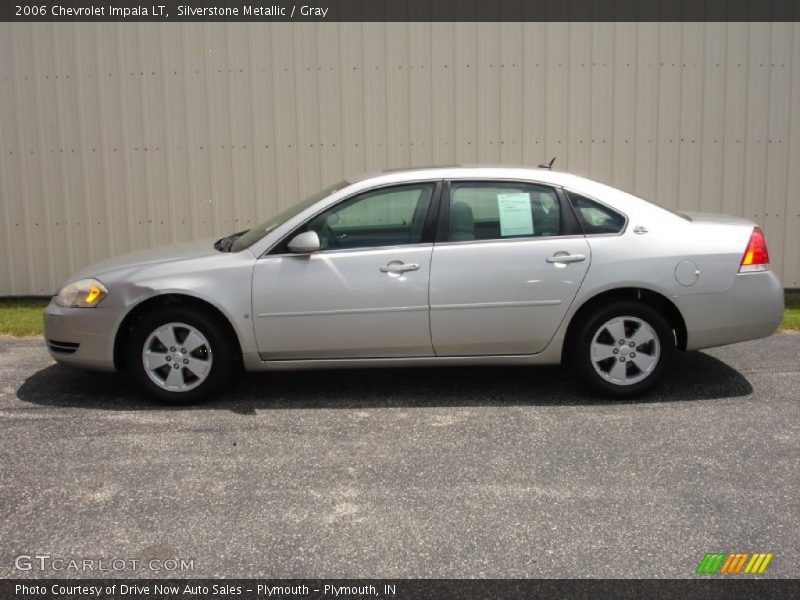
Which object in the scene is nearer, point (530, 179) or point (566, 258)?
point (566, 258)

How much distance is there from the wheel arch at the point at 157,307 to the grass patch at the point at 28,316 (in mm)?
2701

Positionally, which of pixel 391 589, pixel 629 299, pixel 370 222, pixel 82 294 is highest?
pixel 370 222

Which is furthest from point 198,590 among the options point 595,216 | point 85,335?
point 595,216

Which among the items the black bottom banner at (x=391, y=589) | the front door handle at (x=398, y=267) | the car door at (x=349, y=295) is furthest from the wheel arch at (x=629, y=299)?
the black bottom banner at (x=391, y=589)

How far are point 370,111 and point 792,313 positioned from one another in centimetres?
462

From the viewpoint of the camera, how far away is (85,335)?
5891 millimetres

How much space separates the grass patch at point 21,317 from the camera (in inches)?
326

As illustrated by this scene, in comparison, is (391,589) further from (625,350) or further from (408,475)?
(625,350)

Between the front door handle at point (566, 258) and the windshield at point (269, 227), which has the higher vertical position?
the windshield at point (269, 227)

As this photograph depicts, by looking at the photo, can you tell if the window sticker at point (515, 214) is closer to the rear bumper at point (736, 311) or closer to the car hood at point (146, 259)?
the rear bumper at point (736, 311)

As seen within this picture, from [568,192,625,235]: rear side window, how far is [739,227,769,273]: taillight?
0.82 meters
